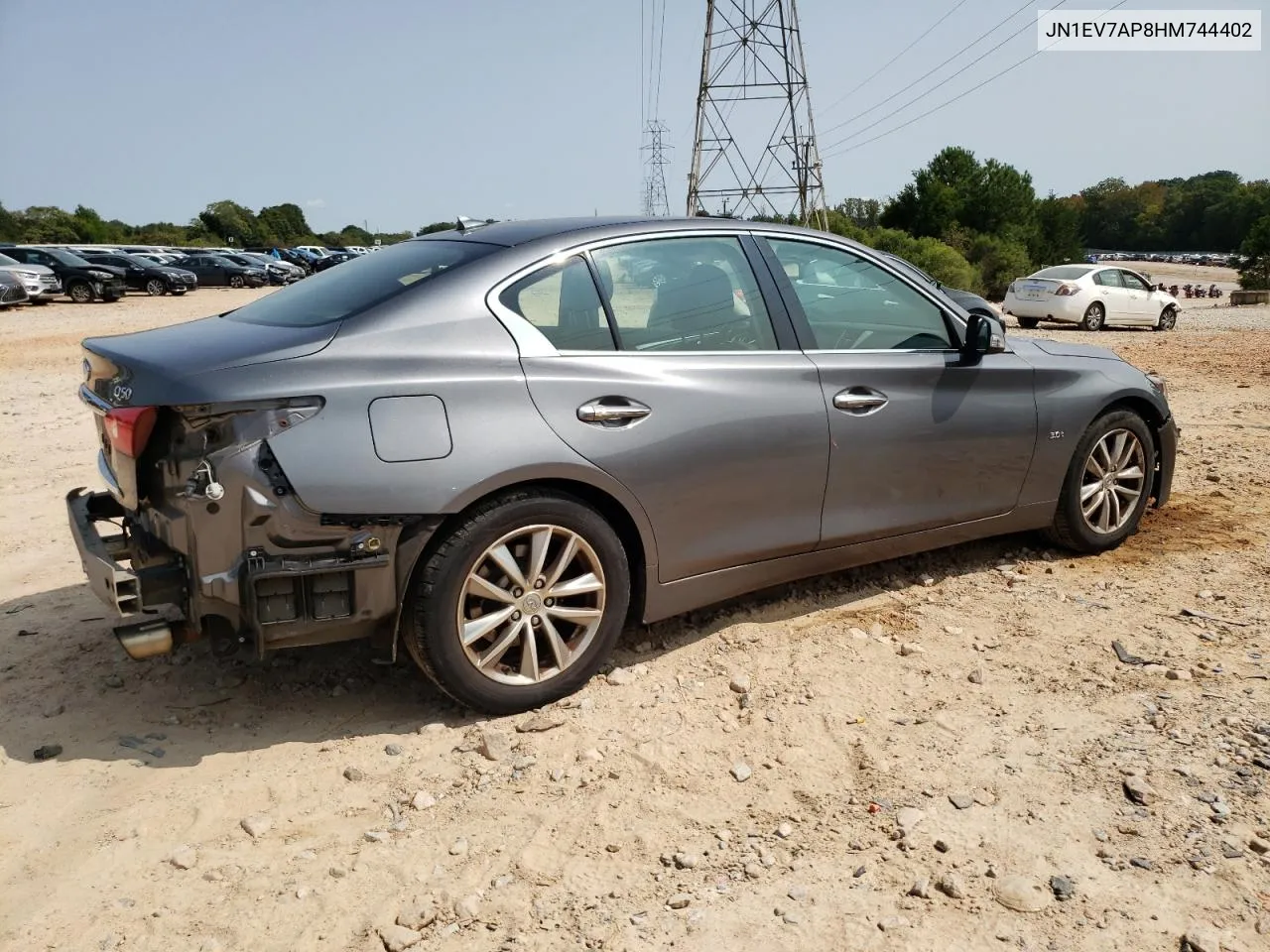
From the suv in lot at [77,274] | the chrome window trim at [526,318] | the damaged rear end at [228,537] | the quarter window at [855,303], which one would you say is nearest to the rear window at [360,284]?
the chrome window trim at [526,318]

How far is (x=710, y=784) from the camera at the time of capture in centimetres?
320

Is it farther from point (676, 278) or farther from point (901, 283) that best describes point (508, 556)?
point (901, 283)

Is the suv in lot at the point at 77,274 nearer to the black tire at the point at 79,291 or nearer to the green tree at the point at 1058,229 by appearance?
the black tire at the point at 79,291

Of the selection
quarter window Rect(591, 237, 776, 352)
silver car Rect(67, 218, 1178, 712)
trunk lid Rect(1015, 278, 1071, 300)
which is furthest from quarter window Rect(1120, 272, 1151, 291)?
quarter window Rect(591, 237, 776, 352)

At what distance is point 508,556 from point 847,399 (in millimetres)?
1564

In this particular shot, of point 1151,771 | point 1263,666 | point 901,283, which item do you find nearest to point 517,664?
point 1151,771

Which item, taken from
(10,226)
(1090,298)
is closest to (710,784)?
(1090,298)

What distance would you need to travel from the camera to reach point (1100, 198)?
152 metres

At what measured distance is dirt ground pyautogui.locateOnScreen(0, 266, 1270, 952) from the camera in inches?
102

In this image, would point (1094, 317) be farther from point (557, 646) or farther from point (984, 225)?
point (984, 225)

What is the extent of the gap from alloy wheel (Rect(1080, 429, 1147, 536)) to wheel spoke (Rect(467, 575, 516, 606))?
3.06m

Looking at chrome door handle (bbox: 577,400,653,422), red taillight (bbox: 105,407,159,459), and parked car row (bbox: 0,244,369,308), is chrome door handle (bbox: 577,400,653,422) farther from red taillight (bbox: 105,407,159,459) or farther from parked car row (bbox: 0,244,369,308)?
parked car row (bbox: 0,244,369,308)

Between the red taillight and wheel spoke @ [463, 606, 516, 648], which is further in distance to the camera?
wheel spoke @ [463, 606, 516, 648]

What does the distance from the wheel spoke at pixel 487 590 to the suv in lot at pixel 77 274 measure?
3180 cm
